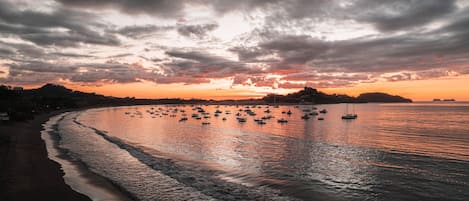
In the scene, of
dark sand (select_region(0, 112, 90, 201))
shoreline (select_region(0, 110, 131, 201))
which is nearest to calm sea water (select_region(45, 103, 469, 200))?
shoreline (select_region(0, 110, 131, 201))

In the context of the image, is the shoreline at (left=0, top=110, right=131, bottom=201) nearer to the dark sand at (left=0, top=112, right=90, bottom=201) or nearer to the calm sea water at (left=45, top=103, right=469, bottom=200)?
the dark sand at (left=0, top=112, right=90, bottom=201)

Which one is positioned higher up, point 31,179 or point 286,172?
point 31,179

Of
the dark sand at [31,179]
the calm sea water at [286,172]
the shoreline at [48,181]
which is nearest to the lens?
the dark sand at [31,179]

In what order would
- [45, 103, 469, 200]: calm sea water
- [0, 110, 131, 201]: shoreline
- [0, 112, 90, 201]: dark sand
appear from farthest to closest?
[45, 103, 469, 200]: calm sea water → [0, 110, 131, 201]: shoreline → [0, 112, 90, 201]: dark sand

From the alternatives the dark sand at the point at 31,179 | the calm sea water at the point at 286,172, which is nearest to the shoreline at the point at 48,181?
the dark sand at the point at 31,179

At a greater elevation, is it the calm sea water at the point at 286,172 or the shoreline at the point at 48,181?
the shoreline at the point at 48,181

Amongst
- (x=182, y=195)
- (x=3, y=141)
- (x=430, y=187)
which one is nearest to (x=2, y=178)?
(x=182, y=195)

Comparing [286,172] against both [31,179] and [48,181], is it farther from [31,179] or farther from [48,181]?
[31,179]

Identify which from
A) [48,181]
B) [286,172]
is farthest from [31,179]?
[286,172]

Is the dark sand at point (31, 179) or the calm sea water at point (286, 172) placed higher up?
the dark sand at point (31, 179)

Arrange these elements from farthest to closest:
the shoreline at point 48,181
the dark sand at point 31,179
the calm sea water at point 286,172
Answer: the calm sea water at point 286,172
the shoreline at point 48,181
the dark sand at point 31,179

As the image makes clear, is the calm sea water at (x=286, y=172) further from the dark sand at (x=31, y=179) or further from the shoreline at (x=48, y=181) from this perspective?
the dark sand at (x=31, y=179)

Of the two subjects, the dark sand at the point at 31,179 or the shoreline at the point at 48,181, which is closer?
the dark sand at the point at 31,179

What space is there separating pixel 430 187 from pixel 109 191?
68.7ft
